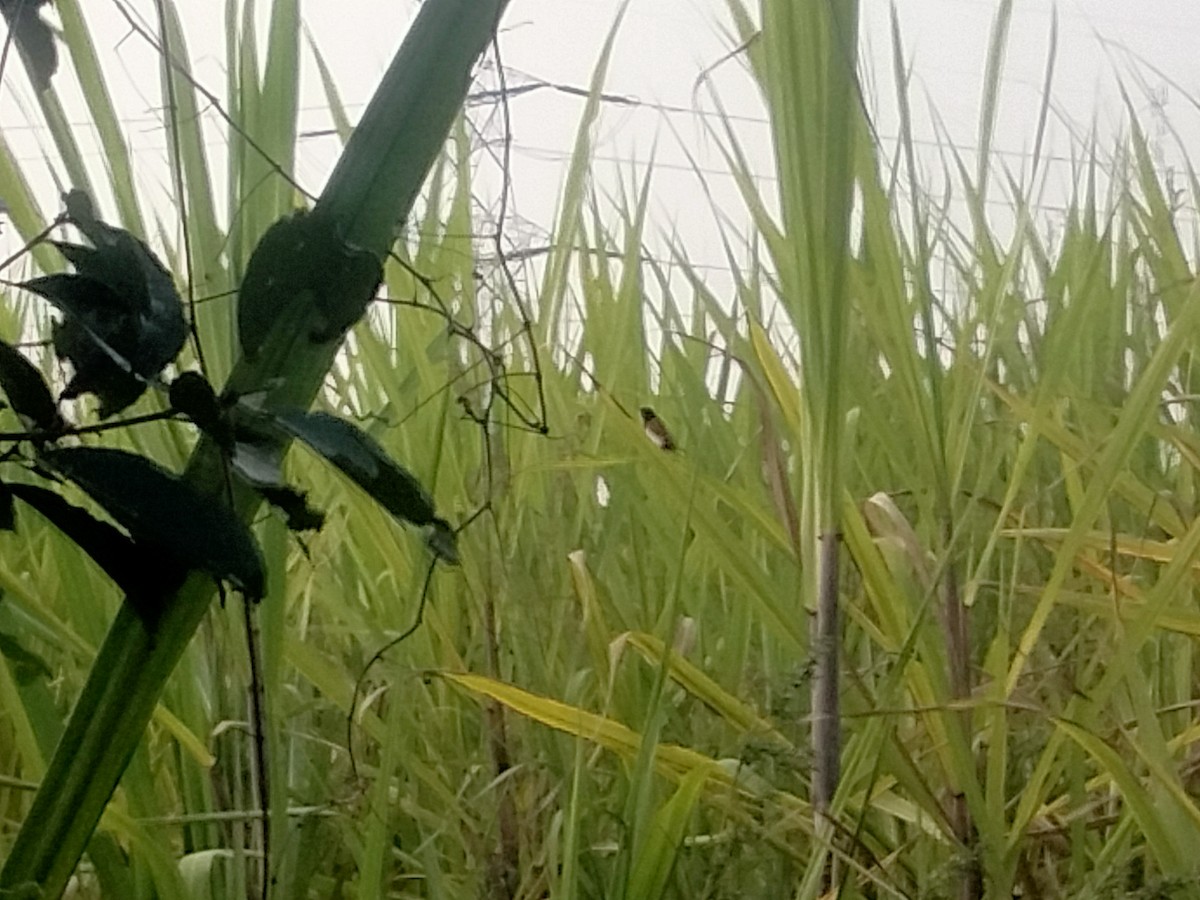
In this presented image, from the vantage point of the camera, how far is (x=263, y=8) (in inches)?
21.0

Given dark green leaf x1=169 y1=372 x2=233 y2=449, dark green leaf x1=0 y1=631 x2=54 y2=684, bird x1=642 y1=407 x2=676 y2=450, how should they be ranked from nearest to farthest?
1. dark green leaf x1=169 y1=372 x2=233 y2=449
2. dark green leaf x1=0 y1=631 x2=54 y2=684
3. bird x1=642 y1=407 x2=676 y2=450

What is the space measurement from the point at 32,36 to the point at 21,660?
0.49ft

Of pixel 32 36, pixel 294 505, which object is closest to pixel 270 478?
pixel 294 505

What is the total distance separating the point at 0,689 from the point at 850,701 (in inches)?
11.0

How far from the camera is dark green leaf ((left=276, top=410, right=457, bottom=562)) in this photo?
0.20 meters

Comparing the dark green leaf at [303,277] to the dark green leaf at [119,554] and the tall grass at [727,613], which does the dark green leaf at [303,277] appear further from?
the tall grass at [727,613]

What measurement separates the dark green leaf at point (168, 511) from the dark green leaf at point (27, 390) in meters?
0.02

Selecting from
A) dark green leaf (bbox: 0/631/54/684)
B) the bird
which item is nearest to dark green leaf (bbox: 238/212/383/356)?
dark green leaf (bbox: 0/631/54/684)

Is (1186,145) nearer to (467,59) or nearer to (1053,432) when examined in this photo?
(1053,432)

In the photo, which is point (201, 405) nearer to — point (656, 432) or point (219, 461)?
point (219, 461)

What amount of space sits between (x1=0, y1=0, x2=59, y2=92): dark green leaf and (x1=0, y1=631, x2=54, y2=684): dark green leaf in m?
0.13

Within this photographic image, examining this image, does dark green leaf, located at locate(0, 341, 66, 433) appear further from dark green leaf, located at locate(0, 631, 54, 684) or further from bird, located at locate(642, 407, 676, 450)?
bird, located at locate(642, 407, 676, 450)

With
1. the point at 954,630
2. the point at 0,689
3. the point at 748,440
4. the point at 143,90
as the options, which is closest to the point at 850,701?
the point at 954,630

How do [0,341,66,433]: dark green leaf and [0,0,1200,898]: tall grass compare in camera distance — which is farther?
[0,0,1200,898]: tall grass
